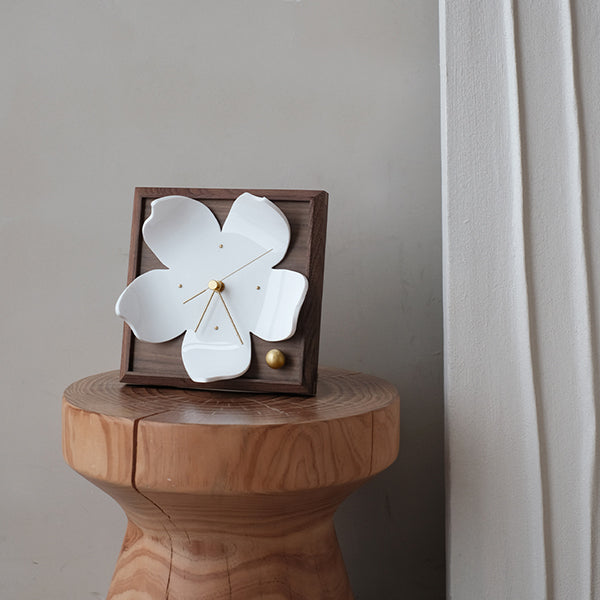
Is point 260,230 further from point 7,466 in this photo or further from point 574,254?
point 7,466

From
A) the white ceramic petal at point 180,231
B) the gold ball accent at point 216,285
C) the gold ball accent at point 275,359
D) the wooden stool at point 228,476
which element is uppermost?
the white ceramic petal at point 180,231

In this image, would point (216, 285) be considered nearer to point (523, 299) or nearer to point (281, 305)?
point (281, 305)

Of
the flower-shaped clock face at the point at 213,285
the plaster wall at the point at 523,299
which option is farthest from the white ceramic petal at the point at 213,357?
the plaster wall at the point at 523,299

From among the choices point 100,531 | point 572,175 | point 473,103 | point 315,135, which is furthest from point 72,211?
point 572,175

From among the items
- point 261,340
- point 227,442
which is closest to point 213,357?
point 261,340

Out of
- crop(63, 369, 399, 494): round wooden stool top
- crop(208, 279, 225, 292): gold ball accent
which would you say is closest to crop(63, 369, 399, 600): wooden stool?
crop(63, 369, 399, 494): round wooden stool top

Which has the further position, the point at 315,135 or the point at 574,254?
the point at 315,135

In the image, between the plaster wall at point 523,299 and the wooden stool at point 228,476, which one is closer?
the wooden stool at point 228,476

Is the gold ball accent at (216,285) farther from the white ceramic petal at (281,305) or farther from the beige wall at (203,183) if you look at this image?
the beige wall at (203,183)
